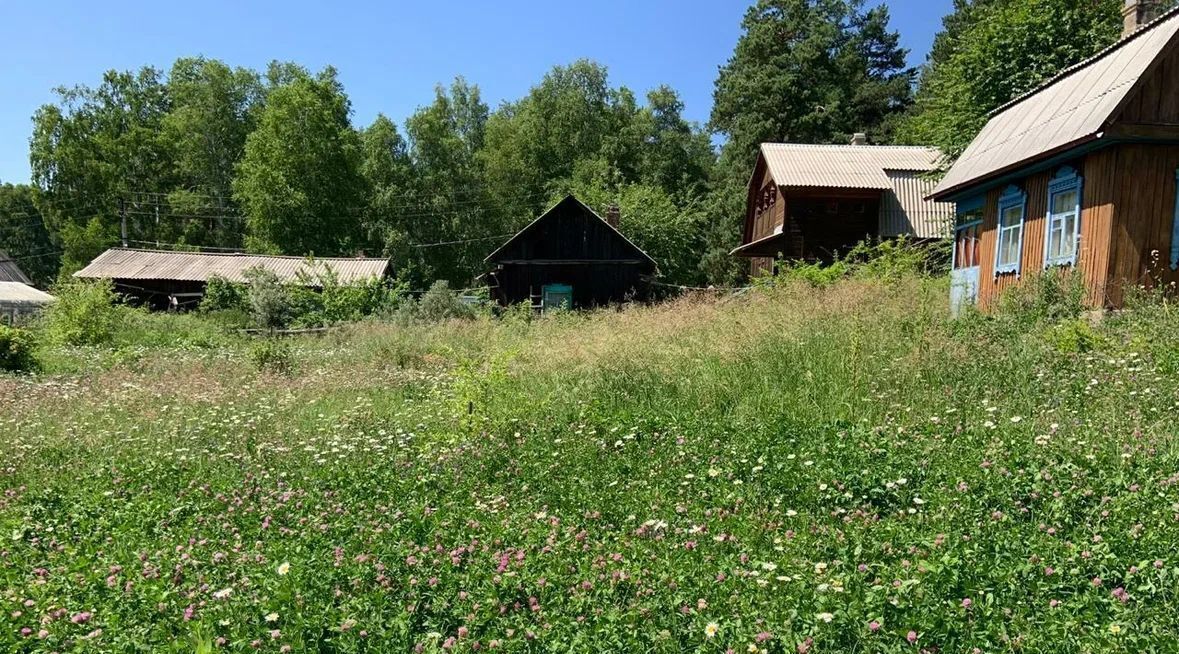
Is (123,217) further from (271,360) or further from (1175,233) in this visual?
(1175,233)

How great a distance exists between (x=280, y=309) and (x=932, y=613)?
79.1 ft

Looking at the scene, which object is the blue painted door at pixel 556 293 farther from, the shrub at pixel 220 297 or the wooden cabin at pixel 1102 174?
the wooden cabin at pixel 1102 174

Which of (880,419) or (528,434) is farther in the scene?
(528,434)

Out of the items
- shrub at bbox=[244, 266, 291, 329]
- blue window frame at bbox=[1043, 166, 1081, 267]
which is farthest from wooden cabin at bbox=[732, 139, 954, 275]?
shrub at bbox=[244, 266, 291, 329]

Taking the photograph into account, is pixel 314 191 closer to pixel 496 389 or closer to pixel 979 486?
pixel 496 389

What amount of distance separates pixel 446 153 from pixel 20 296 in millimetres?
25098

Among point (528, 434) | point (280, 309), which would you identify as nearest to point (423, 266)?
point (280, 309)

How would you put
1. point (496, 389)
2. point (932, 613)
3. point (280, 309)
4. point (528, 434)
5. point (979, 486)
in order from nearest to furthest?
1. point (932, 613)
2. point (979, 486)
3. point (528, 434)
4. point (496, 389)
5. point (280, 309)

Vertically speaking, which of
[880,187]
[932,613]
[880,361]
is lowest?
[932,613]

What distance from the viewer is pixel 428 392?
361 inches

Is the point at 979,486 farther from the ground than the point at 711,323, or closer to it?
closer to it

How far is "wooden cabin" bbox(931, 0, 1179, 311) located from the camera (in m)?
9.23

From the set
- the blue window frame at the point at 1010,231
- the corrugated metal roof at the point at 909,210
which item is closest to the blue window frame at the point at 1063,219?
the blue window frame at the point at 1010,231

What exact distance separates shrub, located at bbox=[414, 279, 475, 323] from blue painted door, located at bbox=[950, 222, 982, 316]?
44.6 ft
